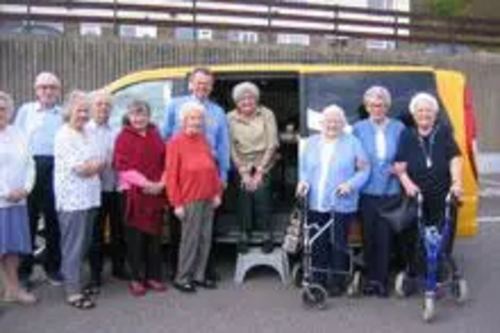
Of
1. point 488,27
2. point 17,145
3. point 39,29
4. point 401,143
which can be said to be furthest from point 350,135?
point 488,27

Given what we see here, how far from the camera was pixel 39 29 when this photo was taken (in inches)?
648

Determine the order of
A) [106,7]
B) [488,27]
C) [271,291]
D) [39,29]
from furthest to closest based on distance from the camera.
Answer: [488,27] < [106,7] < [39,29] < [271,291]

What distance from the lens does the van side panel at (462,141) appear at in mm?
8047

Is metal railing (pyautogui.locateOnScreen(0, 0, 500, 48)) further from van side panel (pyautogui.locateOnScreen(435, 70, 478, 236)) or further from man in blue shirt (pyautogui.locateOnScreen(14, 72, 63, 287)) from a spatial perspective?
van side panel (pyautogui.locateOnScreen(435, 70, 478, 236))

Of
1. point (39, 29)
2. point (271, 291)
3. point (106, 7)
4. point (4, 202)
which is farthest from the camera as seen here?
point (106, 7)

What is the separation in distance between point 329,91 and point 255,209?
1.18 m

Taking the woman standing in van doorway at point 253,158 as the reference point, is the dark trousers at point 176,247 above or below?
below

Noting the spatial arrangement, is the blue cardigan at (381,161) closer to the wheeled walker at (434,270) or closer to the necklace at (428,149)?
the necklace at (428,149)

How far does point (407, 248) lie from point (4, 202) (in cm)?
318

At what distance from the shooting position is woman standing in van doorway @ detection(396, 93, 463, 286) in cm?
748

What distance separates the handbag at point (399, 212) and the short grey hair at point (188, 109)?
Result: 5.39ft

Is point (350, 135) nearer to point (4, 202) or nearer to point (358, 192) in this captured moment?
point (358, 192)

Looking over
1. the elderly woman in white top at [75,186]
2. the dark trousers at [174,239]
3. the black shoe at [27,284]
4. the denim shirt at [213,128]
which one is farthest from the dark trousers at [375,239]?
the black shoe at [27,284]

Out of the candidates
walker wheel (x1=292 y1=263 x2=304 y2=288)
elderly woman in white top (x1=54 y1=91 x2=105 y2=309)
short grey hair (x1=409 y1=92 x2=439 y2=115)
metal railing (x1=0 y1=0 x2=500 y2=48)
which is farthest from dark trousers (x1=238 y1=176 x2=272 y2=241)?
metal railing (x1=0 y1=0 x2=500 y2=48)
